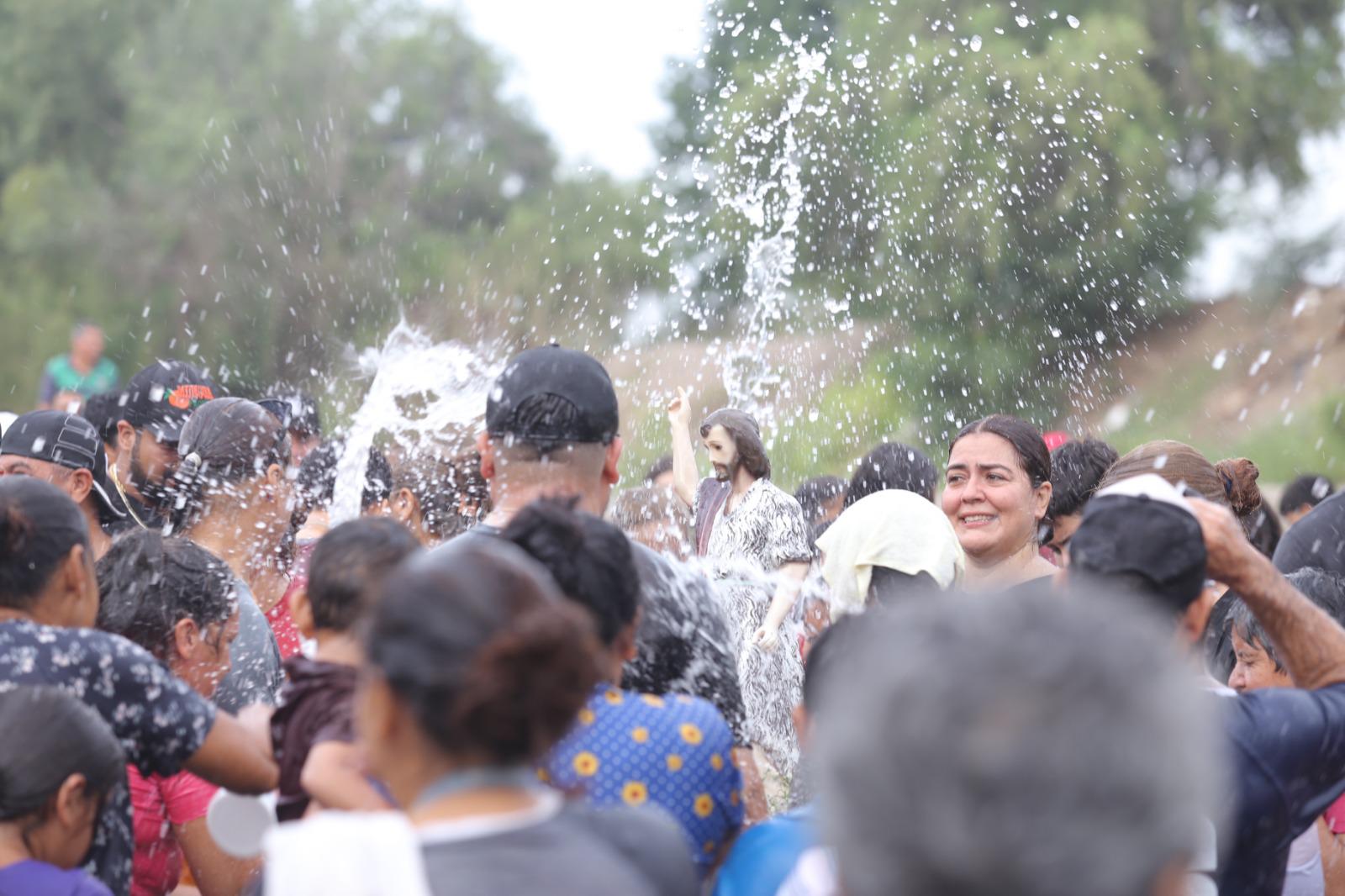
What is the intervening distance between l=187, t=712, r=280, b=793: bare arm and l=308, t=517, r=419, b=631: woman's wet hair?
0.26 metres

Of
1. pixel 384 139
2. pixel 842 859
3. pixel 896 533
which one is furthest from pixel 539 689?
pixel 384 139

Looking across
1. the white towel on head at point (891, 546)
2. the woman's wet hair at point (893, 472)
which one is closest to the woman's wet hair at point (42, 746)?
the white towel on head at point (891, 546)

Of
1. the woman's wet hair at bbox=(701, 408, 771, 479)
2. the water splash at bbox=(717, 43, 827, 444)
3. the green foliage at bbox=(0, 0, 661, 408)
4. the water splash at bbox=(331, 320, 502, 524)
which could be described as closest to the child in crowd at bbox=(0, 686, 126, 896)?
the water splash at bbox=(331, 320, 502, 524)

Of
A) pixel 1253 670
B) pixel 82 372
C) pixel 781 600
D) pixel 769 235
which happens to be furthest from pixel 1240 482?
pixel 769 235

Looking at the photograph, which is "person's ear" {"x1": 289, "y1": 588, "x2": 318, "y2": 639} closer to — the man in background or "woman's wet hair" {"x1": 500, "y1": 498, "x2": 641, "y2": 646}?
"woman's wet hair" {"x1": 500, "y1": 498, "x2": 641, "y2": 646}

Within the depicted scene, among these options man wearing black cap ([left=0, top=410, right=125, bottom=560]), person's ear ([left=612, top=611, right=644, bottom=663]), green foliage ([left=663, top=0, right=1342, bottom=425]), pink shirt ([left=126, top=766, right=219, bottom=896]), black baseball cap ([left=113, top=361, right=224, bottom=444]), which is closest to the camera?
person's ear ([left=612, top=611, right=644, bottom=663])

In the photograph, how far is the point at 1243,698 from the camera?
102 inches

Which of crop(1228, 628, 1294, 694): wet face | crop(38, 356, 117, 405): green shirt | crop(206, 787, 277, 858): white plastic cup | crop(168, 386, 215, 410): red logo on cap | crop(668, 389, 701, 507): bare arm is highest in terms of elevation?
crop(38, 356, 117, 405): green shirt

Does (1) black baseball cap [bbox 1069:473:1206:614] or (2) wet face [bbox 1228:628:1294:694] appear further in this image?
(2) wet face [bbox 1228:628:1294:694]

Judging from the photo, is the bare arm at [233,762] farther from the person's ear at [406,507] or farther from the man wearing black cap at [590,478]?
the person's ear at [406,507]

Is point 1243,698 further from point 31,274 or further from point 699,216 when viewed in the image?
point 31,274

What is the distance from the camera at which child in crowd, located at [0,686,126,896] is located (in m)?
2.56

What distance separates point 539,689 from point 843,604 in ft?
8.90

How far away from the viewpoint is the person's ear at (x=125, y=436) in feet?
17.5
